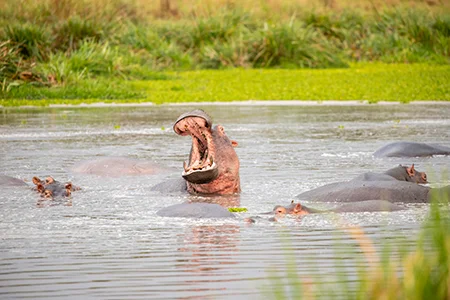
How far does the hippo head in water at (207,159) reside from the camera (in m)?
8.24

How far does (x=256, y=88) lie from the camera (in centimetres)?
2175

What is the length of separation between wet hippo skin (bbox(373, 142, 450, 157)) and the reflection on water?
0.46 ft

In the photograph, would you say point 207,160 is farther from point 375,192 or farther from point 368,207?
point 368,207

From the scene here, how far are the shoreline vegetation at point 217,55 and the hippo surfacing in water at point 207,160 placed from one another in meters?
10.9

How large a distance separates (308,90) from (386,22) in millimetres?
9888

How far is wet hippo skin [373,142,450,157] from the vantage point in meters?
10.9

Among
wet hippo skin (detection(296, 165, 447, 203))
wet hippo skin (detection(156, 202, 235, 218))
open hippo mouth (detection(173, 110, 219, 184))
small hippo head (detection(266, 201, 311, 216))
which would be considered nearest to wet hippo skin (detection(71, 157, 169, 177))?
open hippo mouth (detection(173, 110, 219, 184))

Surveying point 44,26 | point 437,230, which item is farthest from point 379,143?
point 44,26

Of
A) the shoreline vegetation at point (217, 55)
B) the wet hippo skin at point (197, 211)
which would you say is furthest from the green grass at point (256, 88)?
the wet hippo skin at point (197, 211)

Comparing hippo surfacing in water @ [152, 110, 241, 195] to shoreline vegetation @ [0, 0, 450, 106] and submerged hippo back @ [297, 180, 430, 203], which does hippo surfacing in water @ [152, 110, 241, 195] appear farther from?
shoreline vegetation @ [0, 0, 450, 106]

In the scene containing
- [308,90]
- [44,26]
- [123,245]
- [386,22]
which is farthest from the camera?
[386,22]

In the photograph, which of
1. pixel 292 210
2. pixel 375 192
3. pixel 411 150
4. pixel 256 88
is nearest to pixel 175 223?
pixel 292 210

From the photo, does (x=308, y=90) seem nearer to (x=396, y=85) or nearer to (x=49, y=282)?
(x=396, y=85)

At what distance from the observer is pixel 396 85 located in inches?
847
